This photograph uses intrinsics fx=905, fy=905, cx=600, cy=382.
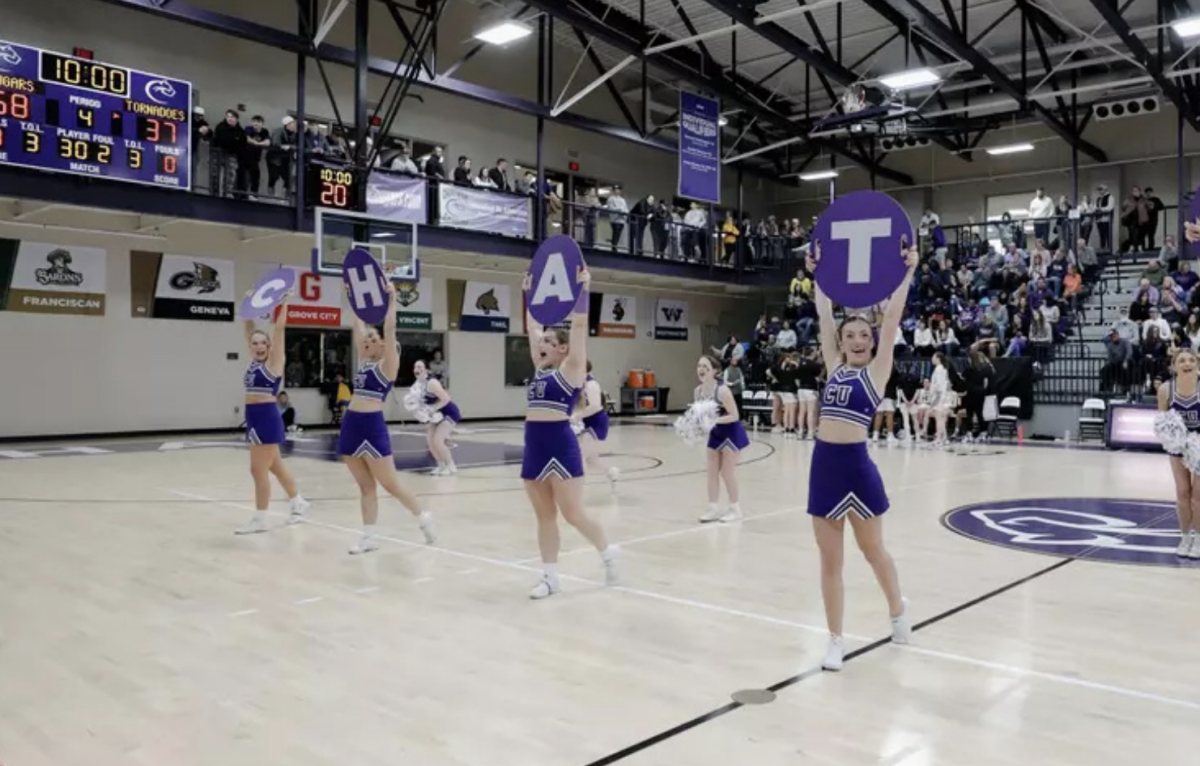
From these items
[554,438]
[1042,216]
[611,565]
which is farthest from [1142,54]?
[554,438]

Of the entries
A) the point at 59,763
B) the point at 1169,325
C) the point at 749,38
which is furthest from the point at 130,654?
the point at 749,38

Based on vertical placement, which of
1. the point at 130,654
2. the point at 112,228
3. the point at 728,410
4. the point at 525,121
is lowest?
the point at 130,654

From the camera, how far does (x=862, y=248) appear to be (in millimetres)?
4234

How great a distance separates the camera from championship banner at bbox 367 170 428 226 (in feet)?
54.5

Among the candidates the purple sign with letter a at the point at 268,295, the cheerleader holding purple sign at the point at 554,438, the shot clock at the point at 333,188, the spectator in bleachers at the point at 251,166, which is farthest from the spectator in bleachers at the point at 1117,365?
the spectator in bleachers at the point at 251,166

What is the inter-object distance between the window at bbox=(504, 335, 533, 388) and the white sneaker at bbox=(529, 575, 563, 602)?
1868 cm

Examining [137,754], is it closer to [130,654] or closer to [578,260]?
[130,654]

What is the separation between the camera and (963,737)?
3.33 m

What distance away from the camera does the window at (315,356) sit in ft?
65.7

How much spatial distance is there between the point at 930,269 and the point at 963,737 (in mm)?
20198

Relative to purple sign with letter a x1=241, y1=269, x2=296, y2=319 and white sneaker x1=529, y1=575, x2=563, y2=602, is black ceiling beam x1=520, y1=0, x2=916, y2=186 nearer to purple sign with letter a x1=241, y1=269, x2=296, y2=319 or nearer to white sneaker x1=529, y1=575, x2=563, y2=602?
purple sign with letter a x1=241, y1=269, x2=296, y2=319

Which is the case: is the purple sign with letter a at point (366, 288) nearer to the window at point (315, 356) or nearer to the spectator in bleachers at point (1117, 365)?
the window at point (315, 356)

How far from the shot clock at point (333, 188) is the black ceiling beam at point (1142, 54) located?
12.8m

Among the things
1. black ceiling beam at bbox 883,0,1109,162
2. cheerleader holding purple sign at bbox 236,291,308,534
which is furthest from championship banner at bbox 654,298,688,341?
cheerleader holding purple sign at bbox 236,291,308,534
